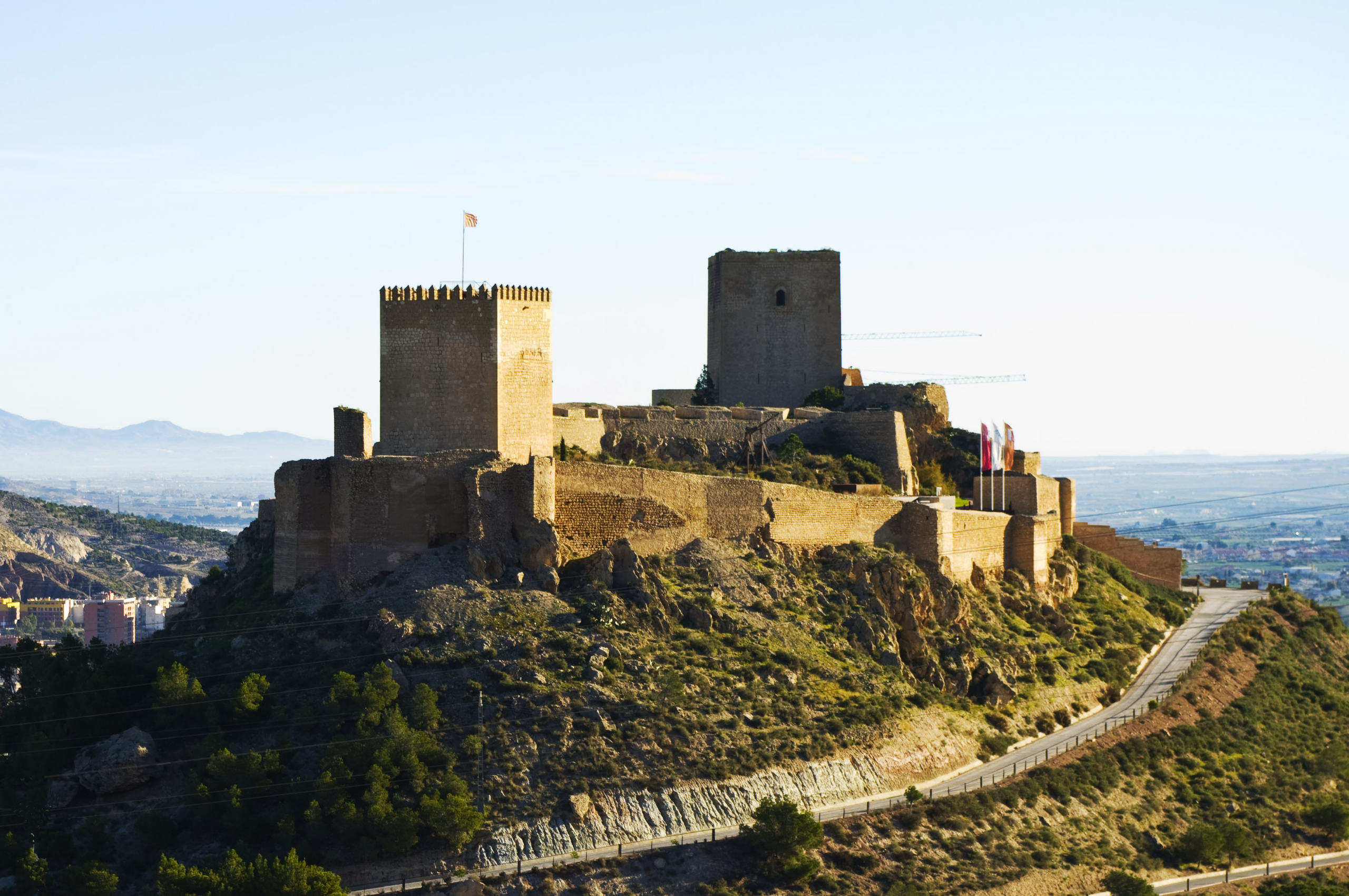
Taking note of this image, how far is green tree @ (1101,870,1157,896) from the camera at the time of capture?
42562 millimetres

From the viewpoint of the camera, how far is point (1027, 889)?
140ft

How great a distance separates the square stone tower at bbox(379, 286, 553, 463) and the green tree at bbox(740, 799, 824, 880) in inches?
424

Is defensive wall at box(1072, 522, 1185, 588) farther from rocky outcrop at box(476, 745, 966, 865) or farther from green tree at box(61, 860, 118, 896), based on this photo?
green tree at box(61, 860, 118, 896)

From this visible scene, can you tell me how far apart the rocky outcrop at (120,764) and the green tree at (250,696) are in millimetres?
1936

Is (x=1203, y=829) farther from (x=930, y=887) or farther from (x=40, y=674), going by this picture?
(x=40, y=674)

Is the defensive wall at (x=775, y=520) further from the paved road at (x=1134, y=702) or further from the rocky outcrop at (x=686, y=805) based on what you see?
the rocky outcrop at (x=686, y=805)

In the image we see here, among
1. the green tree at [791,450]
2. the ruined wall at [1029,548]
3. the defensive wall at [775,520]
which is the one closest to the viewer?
the defensive wall at [775,520]

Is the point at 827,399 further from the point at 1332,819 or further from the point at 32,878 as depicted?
the point at 32,878

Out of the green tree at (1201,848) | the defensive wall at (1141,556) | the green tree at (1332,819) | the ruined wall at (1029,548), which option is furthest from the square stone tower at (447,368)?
the defensive wall at (1141,556)

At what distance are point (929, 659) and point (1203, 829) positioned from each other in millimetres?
8145

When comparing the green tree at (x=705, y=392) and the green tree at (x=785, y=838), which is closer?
the green tree at (x=785, y=838)

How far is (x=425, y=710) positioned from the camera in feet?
132

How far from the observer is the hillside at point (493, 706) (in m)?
38.8

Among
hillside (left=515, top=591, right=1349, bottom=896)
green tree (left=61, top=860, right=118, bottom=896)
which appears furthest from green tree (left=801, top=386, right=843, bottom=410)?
green tree (left=61, top=860, right=118, bottom=896)
